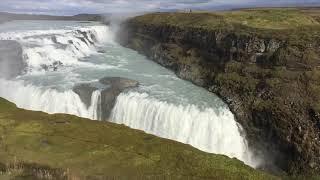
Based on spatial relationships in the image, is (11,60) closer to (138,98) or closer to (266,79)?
(138,98)

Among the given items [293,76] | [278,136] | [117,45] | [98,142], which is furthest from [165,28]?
[98,142]

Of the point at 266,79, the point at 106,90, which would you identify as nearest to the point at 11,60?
the point at 106,90

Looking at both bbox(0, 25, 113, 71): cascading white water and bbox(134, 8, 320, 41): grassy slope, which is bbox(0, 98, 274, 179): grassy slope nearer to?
bbox(0, 25, 113, 71): cascading white water

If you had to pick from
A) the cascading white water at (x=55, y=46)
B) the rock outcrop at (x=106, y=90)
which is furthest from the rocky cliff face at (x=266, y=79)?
the cascading white water at (x=55, y=46)

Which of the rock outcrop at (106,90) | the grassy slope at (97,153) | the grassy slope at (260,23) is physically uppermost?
the grassy slope at (260,23)

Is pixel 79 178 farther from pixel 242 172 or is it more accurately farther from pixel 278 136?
pixel 278 136

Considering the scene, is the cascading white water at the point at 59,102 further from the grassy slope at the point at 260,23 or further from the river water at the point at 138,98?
the grassy slope at the point at 260,23
